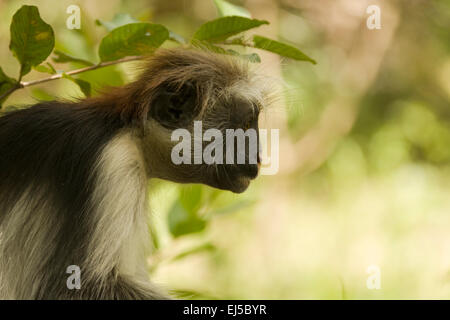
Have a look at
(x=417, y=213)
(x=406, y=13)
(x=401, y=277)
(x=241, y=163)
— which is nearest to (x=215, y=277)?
(x=401, y=277)

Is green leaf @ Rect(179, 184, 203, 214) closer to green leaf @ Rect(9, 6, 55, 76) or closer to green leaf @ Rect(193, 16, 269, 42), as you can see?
green leaf @ Rect(193, 16, 269, 42)

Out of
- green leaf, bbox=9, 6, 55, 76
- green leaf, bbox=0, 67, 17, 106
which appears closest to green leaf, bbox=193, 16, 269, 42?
green leaf, bbox=9, 6, 55, 76

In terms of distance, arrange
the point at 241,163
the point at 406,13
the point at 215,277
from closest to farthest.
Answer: the point at 241,163, the point at 215,277, the point at 406,13

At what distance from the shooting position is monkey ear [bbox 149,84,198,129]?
4.58m

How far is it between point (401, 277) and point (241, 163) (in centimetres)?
696

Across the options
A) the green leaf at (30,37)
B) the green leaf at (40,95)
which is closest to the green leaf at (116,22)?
the green leaf at (30,37)

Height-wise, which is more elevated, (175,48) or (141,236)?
(175,48)

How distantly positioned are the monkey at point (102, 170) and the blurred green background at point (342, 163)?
17.1 ft

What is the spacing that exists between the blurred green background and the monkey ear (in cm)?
532

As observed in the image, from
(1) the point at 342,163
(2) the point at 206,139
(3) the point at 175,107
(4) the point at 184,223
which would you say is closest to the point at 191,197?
(4) the point at 184,223

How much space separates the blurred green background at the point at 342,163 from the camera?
1159 centimetres
